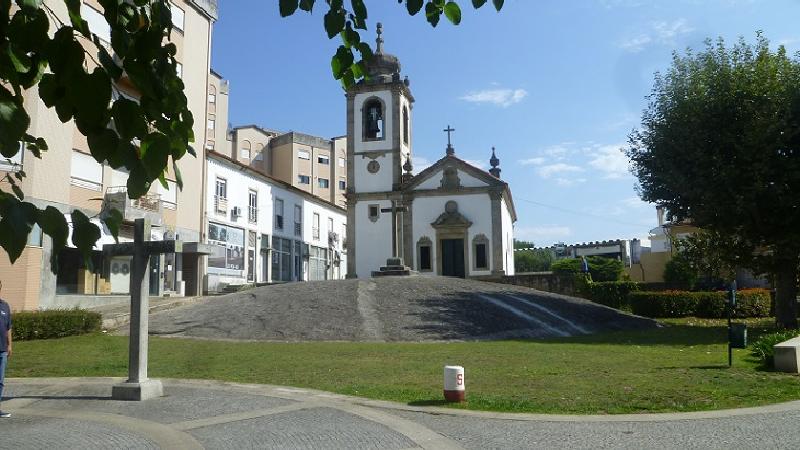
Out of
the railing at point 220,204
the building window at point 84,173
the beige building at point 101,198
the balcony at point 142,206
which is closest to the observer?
the beige building at point 101,198

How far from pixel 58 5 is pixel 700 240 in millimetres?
24164

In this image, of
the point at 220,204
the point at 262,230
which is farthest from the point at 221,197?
the point at 262,230

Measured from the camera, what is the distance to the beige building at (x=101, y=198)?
21.2 metres

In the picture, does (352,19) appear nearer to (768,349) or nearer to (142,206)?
(768,349)

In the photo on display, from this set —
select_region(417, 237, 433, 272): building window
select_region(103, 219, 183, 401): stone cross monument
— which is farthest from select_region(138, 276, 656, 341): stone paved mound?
select_region(417, 237, 433, 272): building window

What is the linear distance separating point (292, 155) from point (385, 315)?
4718 centimetres

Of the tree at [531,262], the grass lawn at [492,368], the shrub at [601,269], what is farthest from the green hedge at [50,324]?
the tree at [531,262]

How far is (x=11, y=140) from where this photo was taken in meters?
2.07

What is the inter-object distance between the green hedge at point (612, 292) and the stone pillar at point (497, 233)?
8.49 metres

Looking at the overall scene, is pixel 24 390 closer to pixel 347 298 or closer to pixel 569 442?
pixel 569 442

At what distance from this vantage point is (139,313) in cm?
894

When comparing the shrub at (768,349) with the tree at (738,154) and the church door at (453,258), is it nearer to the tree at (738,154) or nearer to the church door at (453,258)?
the tree at (738,154)

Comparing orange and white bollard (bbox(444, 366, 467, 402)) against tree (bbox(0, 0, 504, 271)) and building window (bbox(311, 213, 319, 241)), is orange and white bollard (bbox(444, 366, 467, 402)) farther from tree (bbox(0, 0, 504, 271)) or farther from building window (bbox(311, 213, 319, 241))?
building window (bbox(311, 213, 319, 241))

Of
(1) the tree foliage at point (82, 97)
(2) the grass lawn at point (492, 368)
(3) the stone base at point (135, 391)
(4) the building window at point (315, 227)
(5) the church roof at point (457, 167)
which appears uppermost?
(5) the church roof at point (457, 167)
